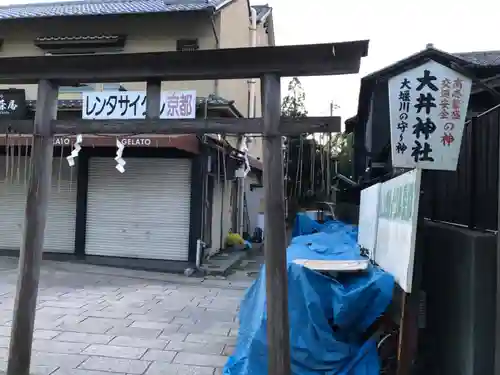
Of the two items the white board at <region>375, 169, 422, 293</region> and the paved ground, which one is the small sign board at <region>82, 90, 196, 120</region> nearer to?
the white board at <region>375, 169, 422, 293</region>

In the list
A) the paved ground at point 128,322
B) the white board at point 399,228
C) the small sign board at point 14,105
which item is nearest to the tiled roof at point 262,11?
the small sign board at point 14,105

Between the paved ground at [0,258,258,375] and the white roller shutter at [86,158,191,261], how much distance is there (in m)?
1.02

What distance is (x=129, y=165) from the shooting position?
493 inches

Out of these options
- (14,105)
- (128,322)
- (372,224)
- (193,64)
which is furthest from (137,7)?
(372,224)

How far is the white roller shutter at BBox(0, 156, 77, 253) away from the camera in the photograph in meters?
13.0

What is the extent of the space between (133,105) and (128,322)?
12.3 ft

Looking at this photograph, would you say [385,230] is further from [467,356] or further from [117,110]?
[117,110]

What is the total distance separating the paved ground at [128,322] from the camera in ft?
18.2

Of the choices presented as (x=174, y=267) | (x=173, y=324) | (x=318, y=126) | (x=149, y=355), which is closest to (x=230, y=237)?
(x=174, y=267)

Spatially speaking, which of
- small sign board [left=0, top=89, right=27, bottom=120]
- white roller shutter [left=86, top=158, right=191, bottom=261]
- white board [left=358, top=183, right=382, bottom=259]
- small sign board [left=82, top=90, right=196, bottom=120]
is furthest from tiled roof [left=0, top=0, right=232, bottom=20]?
white board [left=358, top=183, right=382, bottom=259]

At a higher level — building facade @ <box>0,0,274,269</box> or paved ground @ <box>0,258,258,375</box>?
building facade @ <box>0,0,274,269</box>

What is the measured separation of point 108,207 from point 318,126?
369 inches

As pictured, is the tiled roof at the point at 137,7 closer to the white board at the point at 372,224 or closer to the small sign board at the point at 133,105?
the small sign board at the point at 133,105

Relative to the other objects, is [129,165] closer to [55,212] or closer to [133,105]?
[55,212]
